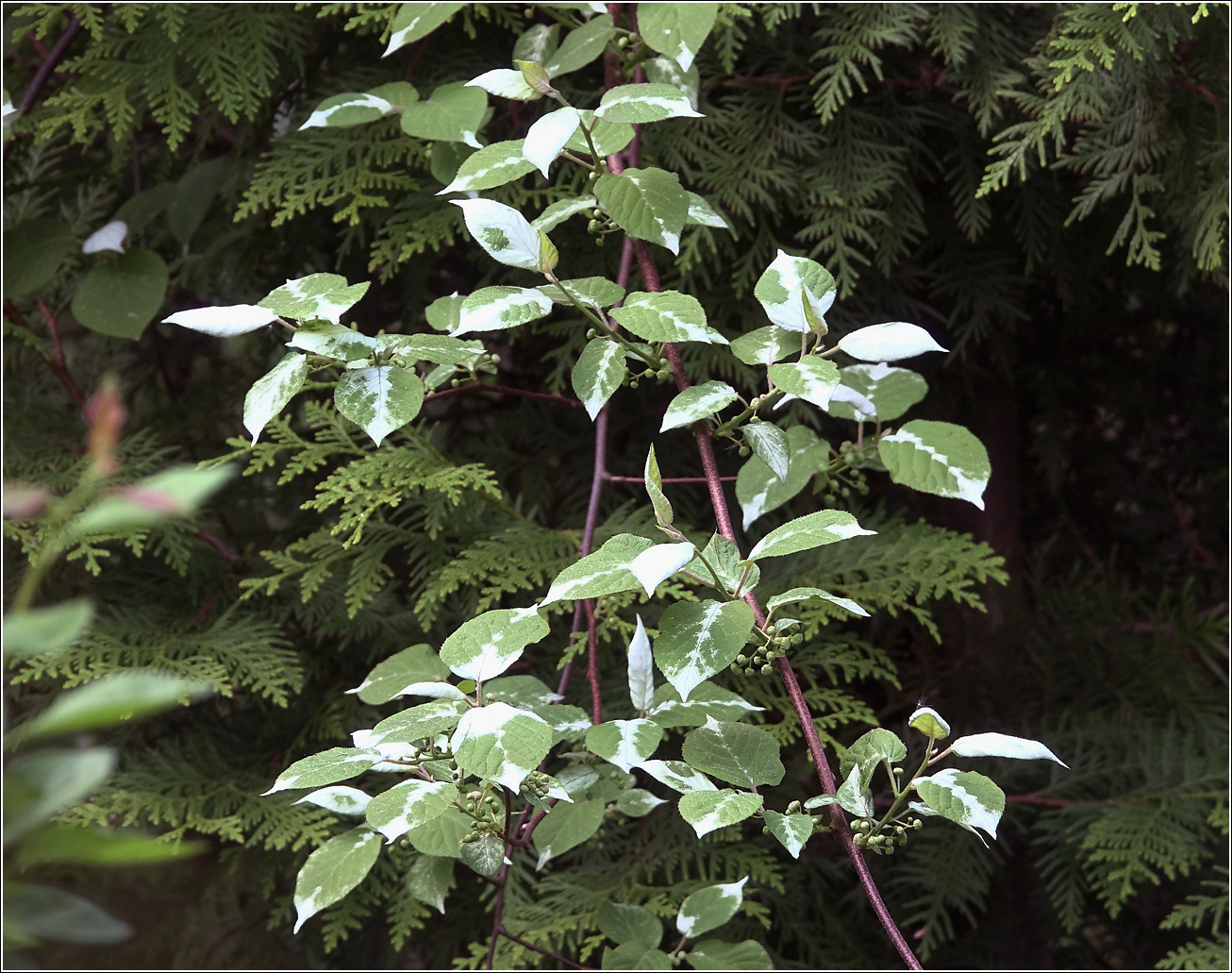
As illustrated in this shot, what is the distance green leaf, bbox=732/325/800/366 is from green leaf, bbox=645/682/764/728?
211 millimetres

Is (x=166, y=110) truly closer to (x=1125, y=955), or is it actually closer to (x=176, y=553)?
(x=176, y=553)

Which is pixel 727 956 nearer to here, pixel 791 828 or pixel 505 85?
pixel 791 828

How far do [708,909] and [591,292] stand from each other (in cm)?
40

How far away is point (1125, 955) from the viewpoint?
1137 mm

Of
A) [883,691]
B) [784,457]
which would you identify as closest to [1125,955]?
[883,691]

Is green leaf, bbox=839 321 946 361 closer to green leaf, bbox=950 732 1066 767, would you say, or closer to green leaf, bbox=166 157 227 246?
green leaf, bbox=950 732 1066 767

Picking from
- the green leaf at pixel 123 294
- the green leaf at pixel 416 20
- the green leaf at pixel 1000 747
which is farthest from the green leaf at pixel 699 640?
the green leaf at pixel 123 294

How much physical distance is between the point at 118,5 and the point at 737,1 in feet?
1.87

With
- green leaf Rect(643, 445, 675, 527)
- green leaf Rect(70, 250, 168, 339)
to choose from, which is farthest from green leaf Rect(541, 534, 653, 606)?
green leaf Rect(70, 250, 168, 339)

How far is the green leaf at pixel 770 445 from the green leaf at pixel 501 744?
22 centimetres

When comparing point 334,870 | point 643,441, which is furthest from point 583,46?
point 334,870

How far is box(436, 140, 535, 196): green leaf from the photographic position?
2.10ft

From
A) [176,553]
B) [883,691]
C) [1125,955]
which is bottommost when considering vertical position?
[1125,955]

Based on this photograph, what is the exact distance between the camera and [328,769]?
50 cm
